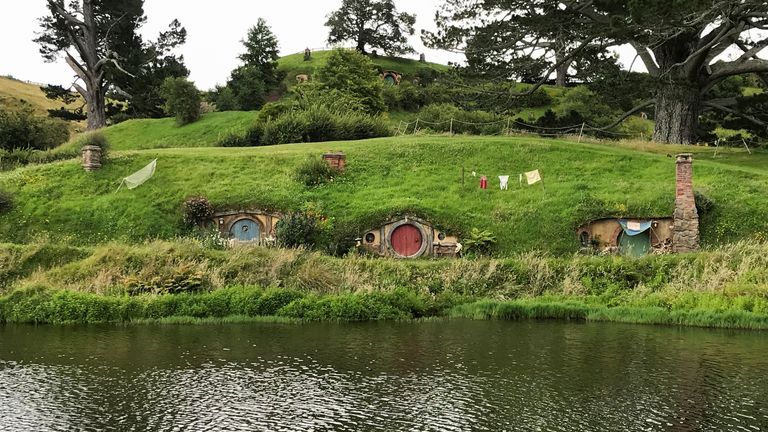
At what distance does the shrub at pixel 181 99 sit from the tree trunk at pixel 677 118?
4194 cm

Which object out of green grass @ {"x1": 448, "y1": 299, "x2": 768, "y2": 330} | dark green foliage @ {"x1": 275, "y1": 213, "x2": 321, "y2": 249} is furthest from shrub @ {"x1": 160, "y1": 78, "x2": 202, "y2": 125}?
green grass @ {"x1": 448, "y1": 299, "x2": 768, "y2": 330}

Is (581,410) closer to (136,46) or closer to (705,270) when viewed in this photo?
(705,270)

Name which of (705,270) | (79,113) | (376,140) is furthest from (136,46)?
(705,270)

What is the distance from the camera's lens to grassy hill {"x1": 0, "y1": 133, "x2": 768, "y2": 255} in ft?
108

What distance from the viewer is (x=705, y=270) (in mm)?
26641

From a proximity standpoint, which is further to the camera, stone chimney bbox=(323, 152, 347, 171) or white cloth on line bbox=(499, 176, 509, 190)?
stone chimney bbox=(323, 152, 347, 171)

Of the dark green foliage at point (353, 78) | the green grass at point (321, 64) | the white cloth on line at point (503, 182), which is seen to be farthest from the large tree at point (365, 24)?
the white cloth on line at point (503, 182)

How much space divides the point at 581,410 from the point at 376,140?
109ft

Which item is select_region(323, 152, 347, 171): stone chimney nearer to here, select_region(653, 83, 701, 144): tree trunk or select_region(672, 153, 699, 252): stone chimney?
select_region(672, 153, 699, 252): stone chimney

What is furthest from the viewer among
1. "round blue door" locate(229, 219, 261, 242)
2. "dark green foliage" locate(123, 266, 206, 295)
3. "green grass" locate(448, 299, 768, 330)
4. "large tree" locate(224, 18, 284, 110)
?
"large tree" locate(224, 18, 284, 110)

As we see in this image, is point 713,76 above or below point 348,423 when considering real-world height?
above

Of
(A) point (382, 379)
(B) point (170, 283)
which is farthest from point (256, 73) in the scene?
(A) point (382, 379)

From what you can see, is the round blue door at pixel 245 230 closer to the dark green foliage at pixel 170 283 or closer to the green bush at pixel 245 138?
the dark green foliage at pixel 170 283

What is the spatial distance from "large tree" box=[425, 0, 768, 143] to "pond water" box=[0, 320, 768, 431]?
22.2m
